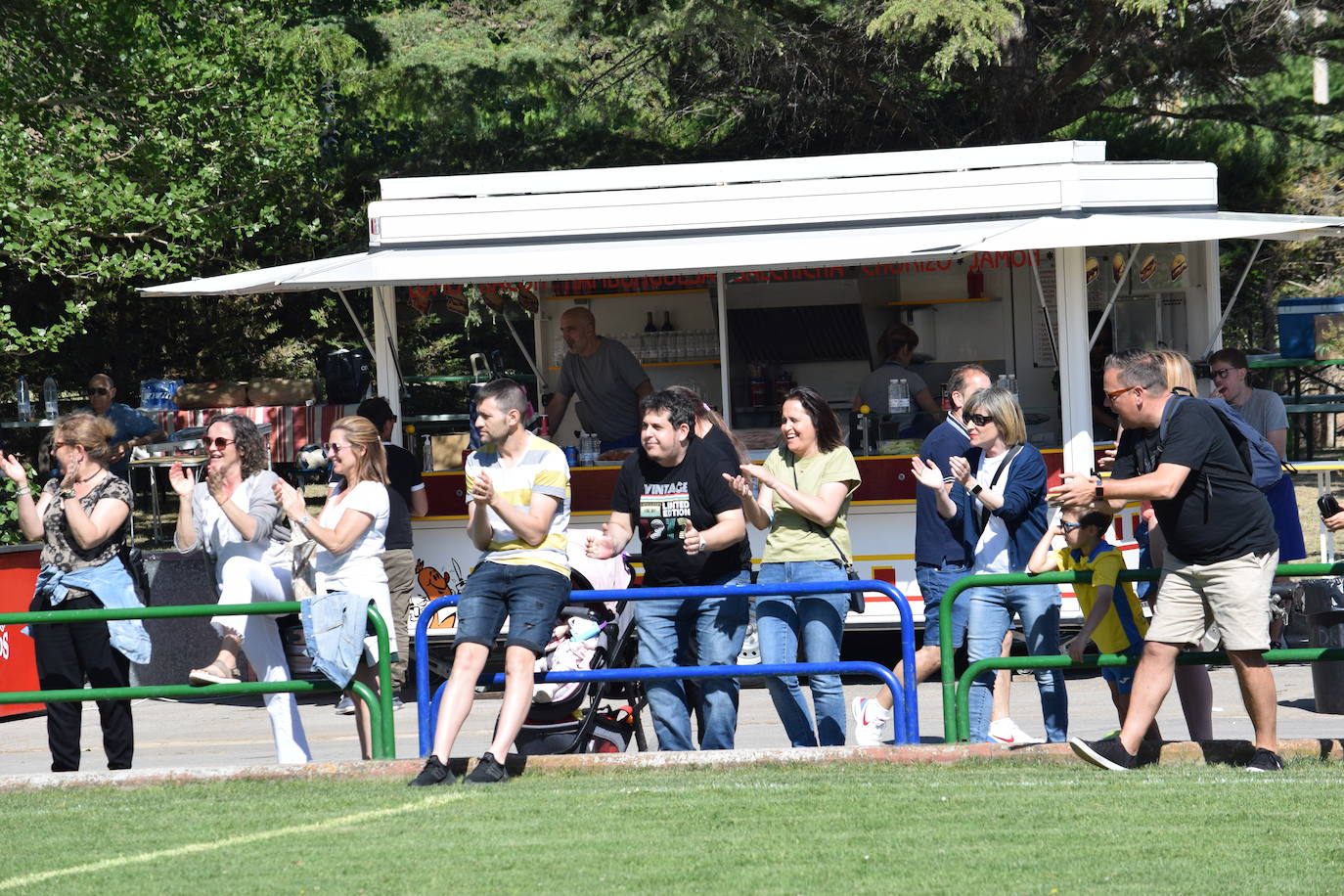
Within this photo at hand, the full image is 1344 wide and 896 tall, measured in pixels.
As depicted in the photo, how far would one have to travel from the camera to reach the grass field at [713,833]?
5141 millimetres

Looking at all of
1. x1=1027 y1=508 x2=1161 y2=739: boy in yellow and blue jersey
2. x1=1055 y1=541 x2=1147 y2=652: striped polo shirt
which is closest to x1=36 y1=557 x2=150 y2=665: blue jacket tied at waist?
x1=1027 y1=508 x2=1161 y2=739: boy in yellow and blue jersey

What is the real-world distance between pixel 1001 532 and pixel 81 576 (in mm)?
4077

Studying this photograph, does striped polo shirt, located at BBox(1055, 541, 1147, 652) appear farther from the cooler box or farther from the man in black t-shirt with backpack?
the cooler box

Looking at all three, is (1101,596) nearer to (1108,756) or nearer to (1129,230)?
(1108,756)

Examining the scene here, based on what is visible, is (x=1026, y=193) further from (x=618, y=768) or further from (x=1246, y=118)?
(x=1246, y=118)

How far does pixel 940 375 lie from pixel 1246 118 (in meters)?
8.94

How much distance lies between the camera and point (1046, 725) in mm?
7355

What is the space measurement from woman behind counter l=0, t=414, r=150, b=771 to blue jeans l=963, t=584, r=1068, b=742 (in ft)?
11.9

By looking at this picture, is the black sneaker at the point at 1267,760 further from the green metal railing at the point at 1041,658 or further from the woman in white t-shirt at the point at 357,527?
the woman in white t-shirt at the point at 357,527

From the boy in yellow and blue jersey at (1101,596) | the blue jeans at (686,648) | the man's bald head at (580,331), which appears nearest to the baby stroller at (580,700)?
the blue jeans at (686,648)

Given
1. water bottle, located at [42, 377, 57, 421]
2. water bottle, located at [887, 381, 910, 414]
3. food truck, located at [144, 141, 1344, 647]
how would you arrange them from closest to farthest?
1. food truck, located at [144, 141, 1344, 647]
2. water bottle, located at [887, 381, 910, 414]
3. water bottle, located at [42, 377, 57, 421]

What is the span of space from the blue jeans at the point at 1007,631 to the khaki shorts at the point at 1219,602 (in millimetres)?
743

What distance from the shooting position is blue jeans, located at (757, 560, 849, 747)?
7090 mm

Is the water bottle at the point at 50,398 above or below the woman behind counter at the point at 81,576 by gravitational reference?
above
